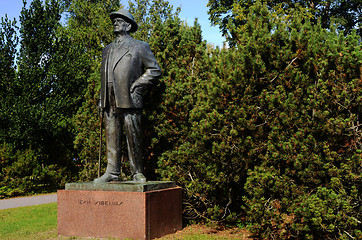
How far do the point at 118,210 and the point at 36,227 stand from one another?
2.46 meters

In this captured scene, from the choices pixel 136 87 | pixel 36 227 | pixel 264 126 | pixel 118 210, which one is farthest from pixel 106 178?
pixel 264 126

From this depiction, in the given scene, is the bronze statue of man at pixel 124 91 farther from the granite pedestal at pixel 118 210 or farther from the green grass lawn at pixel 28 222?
the green grass lawn at pixel 28 222

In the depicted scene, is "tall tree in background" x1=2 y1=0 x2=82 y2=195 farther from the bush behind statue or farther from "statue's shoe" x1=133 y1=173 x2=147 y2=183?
the bush behind statue

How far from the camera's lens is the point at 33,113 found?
14594mm

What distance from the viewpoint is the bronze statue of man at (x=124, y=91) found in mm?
6695

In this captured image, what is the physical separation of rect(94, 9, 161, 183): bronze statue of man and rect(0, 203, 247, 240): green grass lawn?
127 cm

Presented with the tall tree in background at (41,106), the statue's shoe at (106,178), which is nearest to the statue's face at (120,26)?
the statue's shoe at (106,178)

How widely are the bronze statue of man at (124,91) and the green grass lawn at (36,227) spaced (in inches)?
49.9

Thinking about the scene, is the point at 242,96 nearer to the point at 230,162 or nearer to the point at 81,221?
the point at 230,162

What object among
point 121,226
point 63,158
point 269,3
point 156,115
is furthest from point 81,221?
point 269,3

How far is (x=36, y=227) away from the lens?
7.52 meters

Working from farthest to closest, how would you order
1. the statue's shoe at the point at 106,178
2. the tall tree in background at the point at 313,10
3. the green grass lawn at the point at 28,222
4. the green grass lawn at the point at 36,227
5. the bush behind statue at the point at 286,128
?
the tall tree in background at the point at 313,10
the green grass lawn at the point at 28,222
the statue's shoe at the point at 106,178
the green grass lawn at the point at 36,227
the bush behind statue at the point at 286,128

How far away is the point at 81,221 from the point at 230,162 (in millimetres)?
2677

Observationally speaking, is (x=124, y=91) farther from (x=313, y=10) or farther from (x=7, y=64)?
(x=313, y=10)
